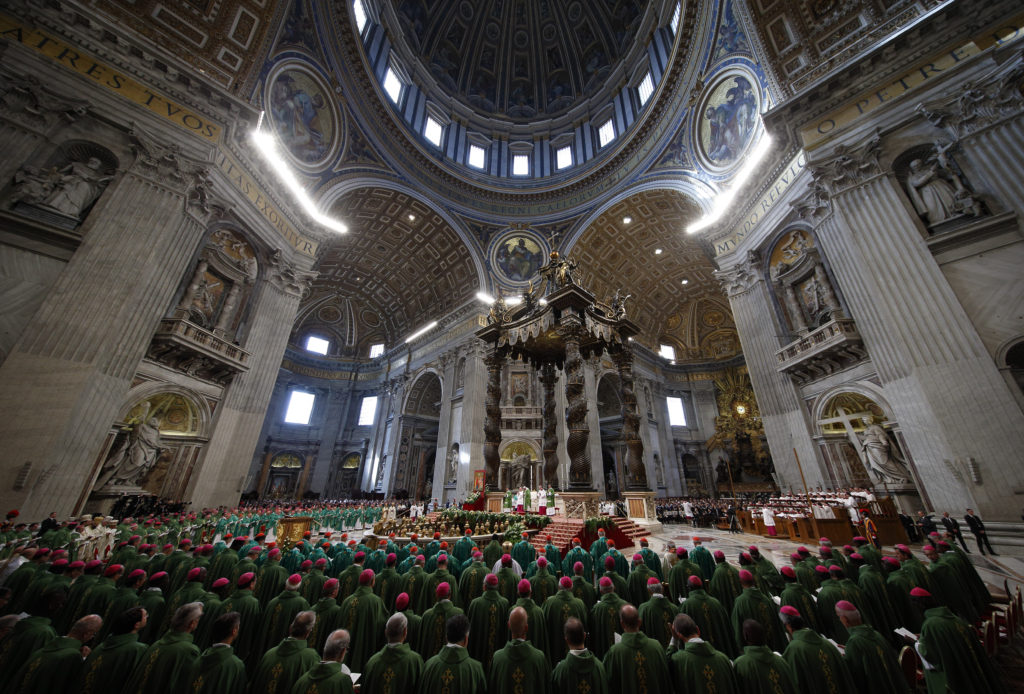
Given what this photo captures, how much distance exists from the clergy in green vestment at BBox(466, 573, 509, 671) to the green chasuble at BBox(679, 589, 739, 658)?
1571mm

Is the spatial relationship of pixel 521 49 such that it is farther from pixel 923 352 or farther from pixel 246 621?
pixel 246 621

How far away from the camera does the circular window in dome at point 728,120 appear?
12.5 m

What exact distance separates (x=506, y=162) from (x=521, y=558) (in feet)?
73.2

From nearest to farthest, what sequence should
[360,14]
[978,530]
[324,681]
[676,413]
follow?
[324,681]
[978,530]
[360,14]
[676,413]

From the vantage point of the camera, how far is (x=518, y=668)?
2.06 m

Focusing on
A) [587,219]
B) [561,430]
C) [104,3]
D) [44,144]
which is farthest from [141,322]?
[587,219]

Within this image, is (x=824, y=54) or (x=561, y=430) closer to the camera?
(x=824, y=54)

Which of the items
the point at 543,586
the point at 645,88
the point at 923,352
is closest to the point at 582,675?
the point at 543,586

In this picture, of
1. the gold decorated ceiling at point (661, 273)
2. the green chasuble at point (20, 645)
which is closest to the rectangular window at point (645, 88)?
the gold decorated ceiling at point (661, 273)

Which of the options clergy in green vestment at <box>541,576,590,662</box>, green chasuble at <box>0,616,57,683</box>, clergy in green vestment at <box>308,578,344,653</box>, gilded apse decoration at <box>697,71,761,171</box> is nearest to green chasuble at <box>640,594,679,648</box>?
clergy in green vestment at <box>541,576,590,662</box>

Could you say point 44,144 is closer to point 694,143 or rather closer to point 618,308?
point 618,308

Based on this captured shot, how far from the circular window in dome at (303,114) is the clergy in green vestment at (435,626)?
1549 cm

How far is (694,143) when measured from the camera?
14891mm

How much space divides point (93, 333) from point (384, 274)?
15.6 meters
